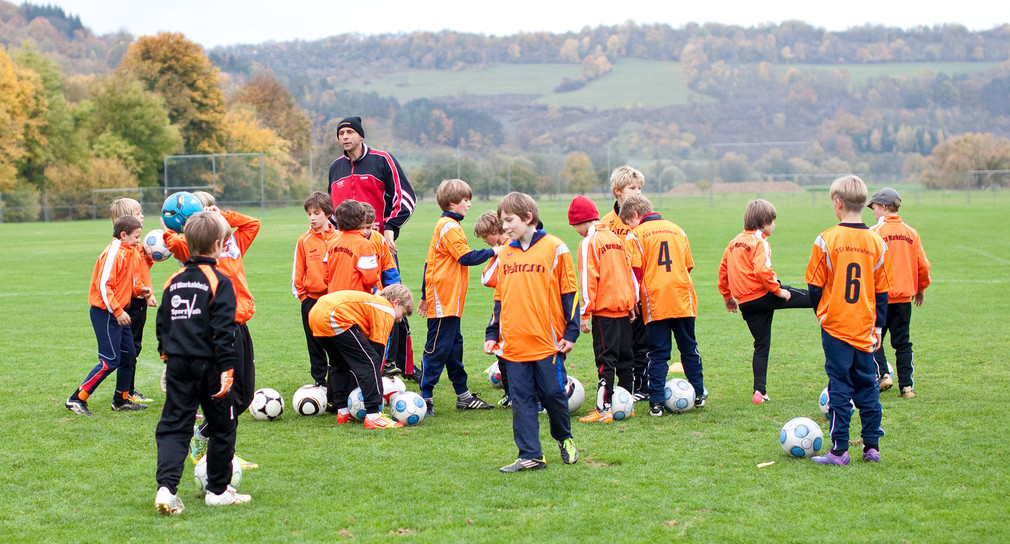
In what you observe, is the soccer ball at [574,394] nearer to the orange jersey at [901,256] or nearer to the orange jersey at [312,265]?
the orange jersey at [312,265]

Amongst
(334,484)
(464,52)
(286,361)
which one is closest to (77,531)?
(334,484)

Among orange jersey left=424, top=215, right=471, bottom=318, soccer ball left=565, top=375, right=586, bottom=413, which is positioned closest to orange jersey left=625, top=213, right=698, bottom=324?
soccer ball left=565, top=375, right=586, bottom=413

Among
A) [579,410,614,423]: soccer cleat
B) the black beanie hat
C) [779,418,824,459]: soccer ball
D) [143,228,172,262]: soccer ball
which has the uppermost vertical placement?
the black beanie hat

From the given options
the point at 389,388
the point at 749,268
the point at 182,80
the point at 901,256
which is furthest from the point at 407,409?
the point at 182,80

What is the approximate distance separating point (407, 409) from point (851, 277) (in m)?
3.40

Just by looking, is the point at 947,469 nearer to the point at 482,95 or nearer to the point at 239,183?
the point at 239,183

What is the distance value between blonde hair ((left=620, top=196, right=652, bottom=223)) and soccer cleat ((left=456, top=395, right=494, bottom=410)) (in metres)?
1.96

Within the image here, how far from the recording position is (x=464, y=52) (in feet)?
516

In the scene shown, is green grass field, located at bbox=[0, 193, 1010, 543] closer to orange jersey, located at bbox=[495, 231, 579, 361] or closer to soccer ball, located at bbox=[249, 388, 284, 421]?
soccer ball, located at bbox=[249, 388, 284, 421]

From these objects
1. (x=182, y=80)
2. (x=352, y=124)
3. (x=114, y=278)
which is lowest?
(x=114, y=278)

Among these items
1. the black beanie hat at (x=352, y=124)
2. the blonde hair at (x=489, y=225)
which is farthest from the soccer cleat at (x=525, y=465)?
the black beanie hat at (x=352, y=124)

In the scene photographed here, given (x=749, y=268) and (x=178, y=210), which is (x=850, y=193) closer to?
(x=749, y=268)

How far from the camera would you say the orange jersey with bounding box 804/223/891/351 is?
5434mm

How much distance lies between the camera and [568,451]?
5602 millimetres
